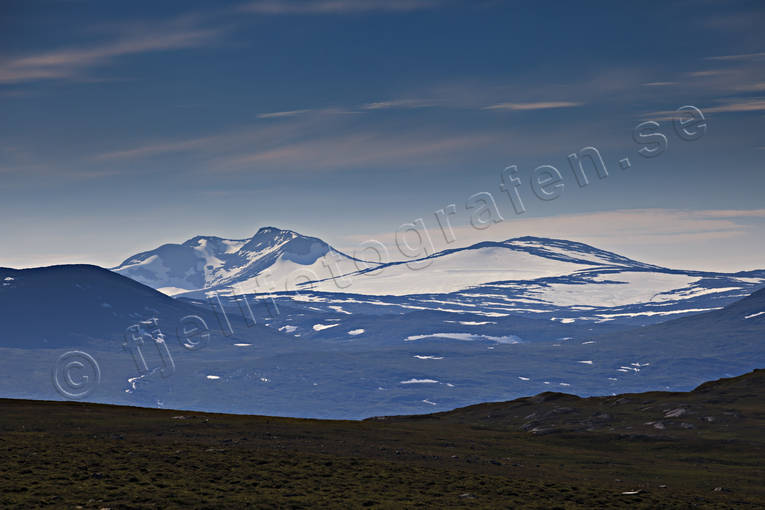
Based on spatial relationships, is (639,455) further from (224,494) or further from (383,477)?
(224,494)

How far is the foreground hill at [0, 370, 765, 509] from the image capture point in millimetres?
57219

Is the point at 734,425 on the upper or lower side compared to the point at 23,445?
lower

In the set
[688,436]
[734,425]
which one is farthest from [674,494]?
[734,425]

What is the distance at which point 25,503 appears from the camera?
50562mm

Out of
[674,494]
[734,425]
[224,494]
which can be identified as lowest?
[734,425]

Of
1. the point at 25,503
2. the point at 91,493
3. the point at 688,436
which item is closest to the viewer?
the point at 25,503

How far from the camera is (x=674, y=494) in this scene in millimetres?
69062

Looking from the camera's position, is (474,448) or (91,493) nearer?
(91,493)

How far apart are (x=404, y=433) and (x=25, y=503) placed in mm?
68227

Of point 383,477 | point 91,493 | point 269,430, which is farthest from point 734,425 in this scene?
point 91,493

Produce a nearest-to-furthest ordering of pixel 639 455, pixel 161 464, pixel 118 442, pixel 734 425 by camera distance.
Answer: pixel 161 464 < pixel 118 442 < pixel 639 455 < pixel 734 425

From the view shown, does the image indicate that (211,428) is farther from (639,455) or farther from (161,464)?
(639,455)

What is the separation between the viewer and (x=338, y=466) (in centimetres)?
7081

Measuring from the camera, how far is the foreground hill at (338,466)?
5722cm
